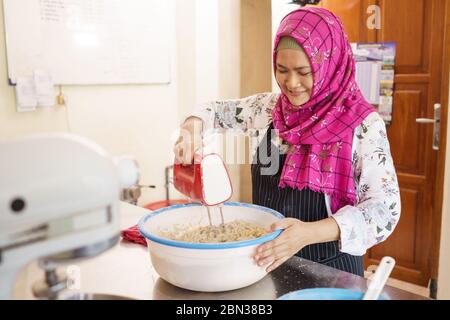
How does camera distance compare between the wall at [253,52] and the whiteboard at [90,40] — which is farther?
the wall at [253,52]

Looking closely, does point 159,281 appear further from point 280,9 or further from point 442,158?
point 280,9

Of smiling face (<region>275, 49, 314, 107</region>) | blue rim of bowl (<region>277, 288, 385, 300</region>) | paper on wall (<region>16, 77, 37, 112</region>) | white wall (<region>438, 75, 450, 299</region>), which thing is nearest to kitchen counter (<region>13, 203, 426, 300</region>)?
blue rim of bowl (<region>277, 288, 385, 300</region>)

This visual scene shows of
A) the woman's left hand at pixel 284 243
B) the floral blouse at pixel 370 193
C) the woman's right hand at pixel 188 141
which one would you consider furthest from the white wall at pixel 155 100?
the woman's left hand at pixel 284 243

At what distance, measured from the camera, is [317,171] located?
133 centimetres

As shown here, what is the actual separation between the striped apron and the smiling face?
9.3 inches

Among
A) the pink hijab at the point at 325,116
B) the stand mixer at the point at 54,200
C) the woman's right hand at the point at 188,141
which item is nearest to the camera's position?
the stand mixer at the point at 54,200

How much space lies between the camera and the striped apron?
4.28ft

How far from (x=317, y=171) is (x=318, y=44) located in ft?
1.25

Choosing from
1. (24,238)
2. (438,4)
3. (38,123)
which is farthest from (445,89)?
(24,238)

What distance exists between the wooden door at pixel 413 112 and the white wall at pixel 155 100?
86 cm

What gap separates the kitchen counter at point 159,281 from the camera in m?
0.95

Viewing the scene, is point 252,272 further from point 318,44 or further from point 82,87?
point 82,87

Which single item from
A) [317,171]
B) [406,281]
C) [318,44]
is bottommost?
[406,281]

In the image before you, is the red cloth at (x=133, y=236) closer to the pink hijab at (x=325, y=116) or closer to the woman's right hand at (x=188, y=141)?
the woman's right hand at (x=188, y=141)
